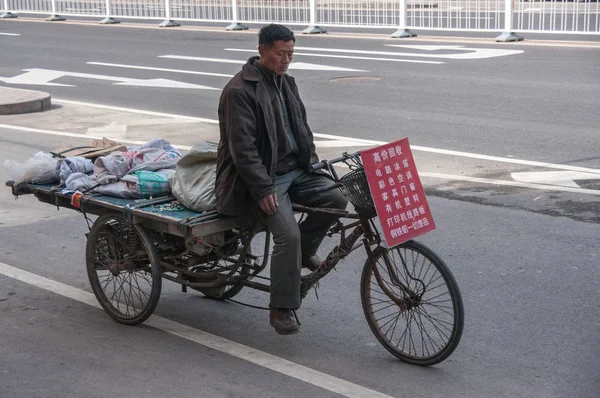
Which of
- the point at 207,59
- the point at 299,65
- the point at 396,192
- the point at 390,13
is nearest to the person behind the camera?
the point at 396,192

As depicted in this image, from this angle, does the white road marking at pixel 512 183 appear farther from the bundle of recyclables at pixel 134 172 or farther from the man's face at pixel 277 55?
the man's face at pixel 277 55

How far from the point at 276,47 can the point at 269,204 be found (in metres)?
0.83

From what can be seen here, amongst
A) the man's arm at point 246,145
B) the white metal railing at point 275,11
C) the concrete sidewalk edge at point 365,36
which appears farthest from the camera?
the white metal railing at point 275,11

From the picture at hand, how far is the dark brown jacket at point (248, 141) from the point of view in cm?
498

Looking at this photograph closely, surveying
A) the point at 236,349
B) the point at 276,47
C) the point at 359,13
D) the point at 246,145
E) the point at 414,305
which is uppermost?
the point at 276,47

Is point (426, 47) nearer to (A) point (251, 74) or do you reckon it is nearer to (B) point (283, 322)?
(A) point (251, 74)

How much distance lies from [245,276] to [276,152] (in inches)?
31.8

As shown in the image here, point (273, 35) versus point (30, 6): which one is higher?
point (273, 35)

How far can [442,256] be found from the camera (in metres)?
6.85

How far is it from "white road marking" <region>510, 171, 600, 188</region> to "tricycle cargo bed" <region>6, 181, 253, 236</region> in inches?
172

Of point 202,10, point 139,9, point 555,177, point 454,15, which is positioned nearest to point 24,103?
point 555,177

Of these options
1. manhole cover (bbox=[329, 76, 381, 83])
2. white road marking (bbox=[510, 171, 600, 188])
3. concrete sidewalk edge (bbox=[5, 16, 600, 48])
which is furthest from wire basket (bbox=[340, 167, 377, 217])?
concrete sidewalk edge (bbox=[5, 16, 600, 48])

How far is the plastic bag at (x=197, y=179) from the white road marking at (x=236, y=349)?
756mm

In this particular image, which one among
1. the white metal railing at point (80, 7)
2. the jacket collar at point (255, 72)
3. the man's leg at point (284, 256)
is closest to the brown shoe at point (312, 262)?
the man's leg at point (284, 256)
